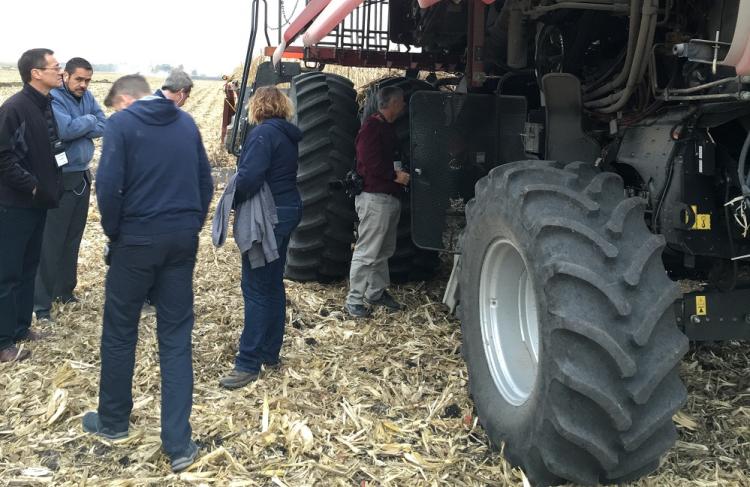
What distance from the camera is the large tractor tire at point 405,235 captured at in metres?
6.00

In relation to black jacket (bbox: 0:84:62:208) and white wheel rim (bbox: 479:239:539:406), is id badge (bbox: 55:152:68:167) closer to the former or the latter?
black jacket (bbox: 0:84:62:208)

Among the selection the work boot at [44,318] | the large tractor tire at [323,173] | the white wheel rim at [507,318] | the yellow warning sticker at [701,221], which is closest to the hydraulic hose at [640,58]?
the yellow warning sticker at [701,221]

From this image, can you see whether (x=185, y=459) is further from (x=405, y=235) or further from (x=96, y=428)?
(x=405, y=235)

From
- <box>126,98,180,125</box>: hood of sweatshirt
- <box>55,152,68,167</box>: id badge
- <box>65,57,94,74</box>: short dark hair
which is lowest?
<box>55,152,68,167</box>: id badge

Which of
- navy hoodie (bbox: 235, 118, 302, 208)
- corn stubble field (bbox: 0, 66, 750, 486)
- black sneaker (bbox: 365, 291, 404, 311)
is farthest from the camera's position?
black sneaker (bbox: 365, 291, 404, 311)

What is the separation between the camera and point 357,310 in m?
5.79

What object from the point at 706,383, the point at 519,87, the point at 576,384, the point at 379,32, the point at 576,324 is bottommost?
the point at 706,383

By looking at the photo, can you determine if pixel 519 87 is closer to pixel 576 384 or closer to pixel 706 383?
pixel 706 383

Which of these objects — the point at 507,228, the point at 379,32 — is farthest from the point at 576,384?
the point at 379,32

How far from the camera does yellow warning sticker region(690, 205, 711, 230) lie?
318 cm

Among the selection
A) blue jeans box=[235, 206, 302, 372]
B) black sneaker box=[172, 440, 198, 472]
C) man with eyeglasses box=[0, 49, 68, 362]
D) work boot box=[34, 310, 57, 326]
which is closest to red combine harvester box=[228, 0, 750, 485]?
blue jeans box=[235, 206, 302, 372]

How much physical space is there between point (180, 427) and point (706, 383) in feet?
9.53

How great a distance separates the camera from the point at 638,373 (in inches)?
110

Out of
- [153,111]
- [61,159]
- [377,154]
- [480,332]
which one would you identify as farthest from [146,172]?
[377,154]
